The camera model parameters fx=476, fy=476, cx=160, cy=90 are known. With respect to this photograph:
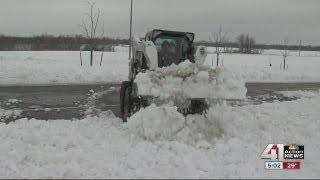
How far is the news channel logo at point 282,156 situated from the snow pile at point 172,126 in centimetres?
129

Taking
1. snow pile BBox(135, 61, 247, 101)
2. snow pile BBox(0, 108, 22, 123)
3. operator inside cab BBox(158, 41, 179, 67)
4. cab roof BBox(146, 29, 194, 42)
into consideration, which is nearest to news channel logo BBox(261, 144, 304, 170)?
snow pile BBox(135, 61, 247, 101)

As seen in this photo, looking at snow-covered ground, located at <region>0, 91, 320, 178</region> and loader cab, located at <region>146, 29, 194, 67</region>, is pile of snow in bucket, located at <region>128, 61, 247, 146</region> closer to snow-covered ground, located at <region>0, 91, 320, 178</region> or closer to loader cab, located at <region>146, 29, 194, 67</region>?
snow-covered ground, located at <region>0, 91, 320, 178</region>

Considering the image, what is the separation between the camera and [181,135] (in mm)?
9266

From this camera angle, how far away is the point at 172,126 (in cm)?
941

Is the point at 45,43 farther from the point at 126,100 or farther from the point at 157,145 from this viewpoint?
the point at 157,145

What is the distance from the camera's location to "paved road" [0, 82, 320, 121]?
1370cm

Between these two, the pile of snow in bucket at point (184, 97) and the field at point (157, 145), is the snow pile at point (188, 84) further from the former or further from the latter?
the field at point (157, 145)

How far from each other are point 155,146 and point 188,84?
6.16ft

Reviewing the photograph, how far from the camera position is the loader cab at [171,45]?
1188cm

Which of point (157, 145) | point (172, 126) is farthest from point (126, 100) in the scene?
point (157, 145)

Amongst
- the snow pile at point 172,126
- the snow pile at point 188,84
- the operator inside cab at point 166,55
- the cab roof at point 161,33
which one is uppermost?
the cab roof at point 161,33

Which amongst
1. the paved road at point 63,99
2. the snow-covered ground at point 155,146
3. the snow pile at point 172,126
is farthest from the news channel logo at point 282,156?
the paved road at point 63,99

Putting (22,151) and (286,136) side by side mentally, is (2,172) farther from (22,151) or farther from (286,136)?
(286,136)

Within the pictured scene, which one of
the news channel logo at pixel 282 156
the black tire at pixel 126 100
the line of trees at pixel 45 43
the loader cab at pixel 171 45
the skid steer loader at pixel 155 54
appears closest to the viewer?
the news channel logo at pixel 282 156
